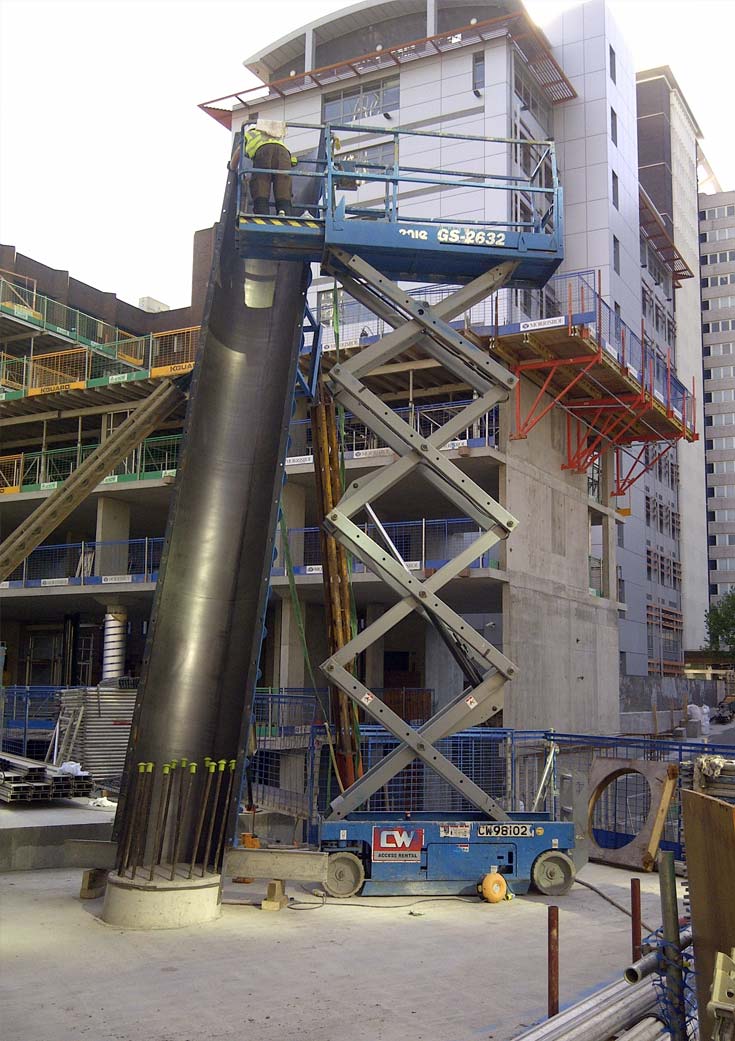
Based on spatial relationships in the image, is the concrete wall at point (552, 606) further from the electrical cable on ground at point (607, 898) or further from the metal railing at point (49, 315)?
the metal railing at point (49, 315)

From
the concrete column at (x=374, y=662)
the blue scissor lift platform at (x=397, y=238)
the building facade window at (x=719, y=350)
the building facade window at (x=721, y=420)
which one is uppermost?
the building facade window at (x=719, y=350)

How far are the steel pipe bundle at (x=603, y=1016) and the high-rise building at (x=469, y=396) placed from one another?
19940mm

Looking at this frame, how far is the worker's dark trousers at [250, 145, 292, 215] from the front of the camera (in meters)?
12.2

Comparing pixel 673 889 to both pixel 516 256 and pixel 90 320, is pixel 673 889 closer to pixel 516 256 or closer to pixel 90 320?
pixel 516 256

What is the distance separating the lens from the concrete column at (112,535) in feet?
121

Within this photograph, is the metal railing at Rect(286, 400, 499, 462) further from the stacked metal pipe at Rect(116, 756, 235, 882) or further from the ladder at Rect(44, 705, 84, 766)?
the stacked metal pipe at Rect(116, 756, 235, 882)

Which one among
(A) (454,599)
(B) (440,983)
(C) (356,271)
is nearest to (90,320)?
(A) (454,599)

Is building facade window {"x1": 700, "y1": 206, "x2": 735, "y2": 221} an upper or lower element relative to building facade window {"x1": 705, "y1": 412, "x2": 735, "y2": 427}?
upper

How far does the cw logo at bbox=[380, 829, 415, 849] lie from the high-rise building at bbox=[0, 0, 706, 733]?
16.9 metres

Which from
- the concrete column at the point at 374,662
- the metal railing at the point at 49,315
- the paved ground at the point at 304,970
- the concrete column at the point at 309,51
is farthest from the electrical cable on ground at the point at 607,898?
the concrete column at the point at 309,51

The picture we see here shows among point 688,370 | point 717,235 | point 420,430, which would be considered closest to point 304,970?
point 420,430

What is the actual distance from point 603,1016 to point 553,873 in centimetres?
542

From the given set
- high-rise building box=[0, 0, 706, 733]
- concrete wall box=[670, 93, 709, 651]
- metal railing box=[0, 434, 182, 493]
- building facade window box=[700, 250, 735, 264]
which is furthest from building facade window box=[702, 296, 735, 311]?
metal railing box=[0, 434, 182, 493]

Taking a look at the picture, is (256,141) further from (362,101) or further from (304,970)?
(362,101)
